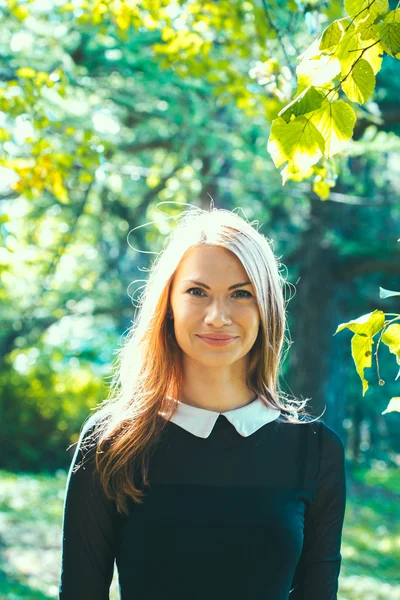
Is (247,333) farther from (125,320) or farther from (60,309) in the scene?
(125,320)

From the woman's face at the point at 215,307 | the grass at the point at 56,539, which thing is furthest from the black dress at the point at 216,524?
the grass at the point at 56,539

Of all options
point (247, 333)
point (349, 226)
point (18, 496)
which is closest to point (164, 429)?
point (247, 333)

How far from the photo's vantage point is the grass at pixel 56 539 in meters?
5.90

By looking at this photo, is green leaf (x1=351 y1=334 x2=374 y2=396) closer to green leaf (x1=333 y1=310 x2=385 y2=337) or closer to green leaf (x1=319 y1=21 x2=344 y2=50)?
green leaf (x1=333 y1=310 x2=385 y2=337)

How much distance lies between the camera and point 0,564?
20.3 feet

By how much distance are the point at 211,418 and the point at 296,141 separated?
777 mm

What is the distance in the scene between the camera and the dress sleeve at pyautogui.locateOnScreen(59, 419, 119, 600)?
1.70m

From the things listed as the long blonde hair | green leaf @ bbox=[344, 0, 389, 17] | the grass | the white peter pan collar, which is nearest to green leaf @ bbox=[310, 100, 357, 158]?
green leaf @ bbox=[344, 0, 389, 17]

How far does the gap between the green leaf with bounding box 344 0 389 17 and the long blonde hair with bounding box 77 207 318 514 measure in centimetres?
69

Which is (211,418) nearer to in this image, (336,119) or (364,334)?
(364,334)

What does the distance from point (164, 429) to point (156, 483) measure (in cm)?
14

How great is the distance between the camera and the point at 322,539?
5.95 ft

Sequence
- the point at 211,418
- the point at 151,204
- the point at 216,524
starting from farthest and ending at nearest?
the point at 151,204 < the point at 211,418 < the point at 216,524

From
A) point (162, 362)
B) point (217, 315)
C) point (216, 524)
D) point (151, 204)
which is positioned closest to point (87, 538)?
point (216, 524)
